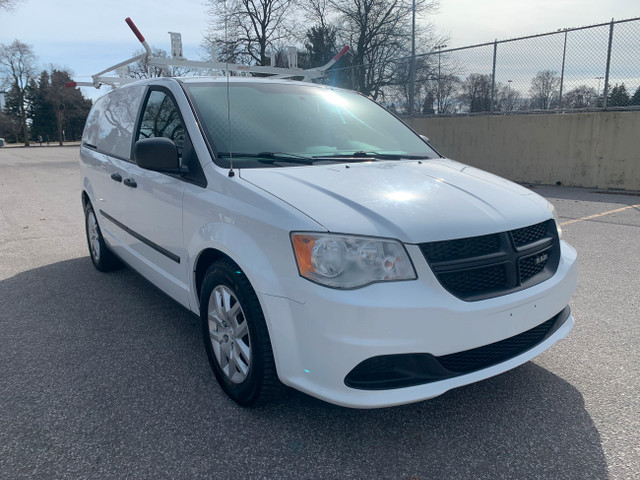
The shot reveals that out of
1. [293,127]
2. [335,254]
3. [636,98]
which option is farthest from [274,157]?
[636,98]

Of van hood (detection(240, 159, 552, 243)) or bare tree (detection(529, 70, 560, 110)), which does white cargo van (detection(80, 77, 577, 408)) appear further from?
bare tree (detection(529, 70, 560, 110))

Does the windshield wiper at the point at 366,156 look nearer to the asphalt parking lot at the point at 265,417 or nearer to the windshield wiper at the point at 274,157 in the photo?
the windshield wiper at the point at 274,157

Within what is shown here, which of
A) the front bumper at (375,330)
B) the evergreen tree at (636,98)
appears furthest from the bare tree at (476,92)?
the front bumper at (375,330)

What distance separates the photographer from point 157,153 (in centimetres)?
292

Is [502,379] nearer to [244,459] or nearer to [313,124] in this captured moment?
[244,459]

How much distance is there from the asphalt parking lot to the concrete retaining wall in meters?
8.52

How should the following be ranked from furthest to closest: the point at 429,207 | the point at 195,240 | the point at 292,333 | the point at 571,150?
the point at 571,150
the point at 195,240
the point at 429,207
the point at 292,333

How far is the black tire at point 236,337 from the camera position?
240 cm

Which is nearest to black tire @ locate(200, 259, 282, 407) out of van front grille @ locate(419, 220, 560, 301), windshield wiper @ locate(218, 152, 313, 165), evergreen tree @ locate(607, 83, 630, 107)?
windshield wiper @ locate(218, 152, 313, 165)

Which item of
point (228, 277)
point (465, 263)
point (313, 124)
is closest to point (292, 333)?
point (228, 277)

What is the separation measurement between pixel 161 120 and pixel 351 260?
209cm

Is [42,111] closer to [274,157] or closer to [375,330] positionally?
[274,157]

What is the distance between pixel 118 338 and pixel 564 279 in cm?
293

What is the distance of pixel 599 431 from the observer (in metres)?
2.44
